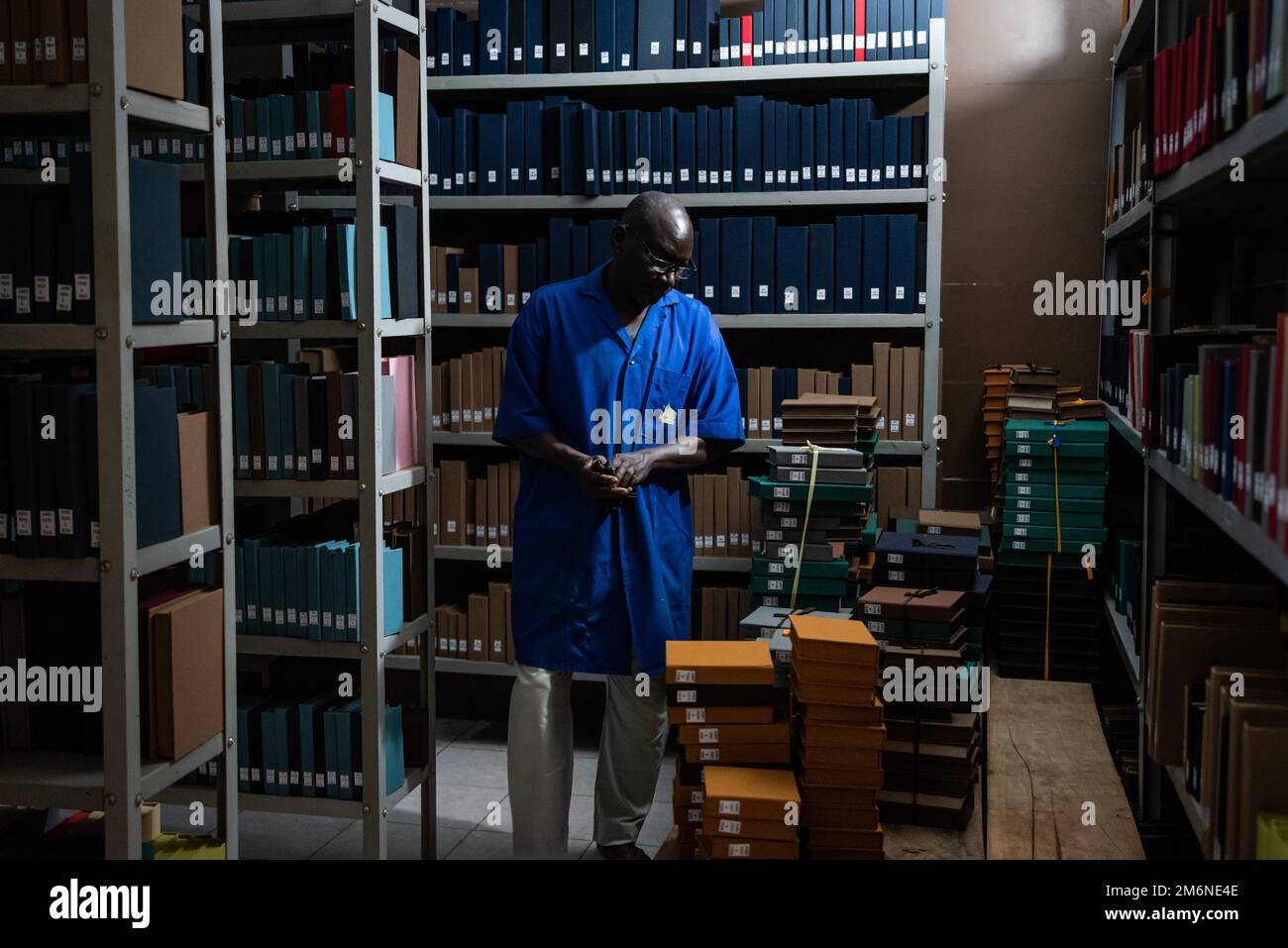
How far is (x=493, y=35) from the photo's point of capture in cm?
495

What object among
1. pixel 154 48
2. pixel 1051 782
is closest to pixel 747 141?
pixel 1051 782

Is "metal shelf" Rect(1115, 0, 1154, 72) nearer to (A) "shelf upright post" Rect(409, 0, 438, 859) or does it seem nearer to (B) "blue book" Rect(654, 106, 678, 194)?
(B) "blue book" Rect(654, 106, 678, 194)

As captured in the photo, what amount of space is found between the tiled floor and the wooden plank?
1.20 m

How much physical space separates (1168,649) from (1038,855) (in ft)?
1.90

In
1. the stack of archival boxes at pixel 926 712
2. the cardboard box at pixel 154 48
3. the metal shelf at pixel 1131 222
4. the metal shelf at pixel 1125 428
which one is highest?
the cardboard box at pixel 154 48

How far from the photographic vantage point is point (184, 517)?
8.30 feet

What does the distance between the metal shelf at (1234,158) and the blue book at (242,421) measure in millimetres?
2480

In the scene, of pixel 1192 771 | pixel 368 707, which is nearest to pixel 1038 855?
pixel 1192 771

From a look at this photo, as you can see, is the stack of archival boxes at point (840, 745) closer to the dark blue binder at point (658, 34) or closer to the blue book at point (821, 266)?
the blue book at point (821, 266)

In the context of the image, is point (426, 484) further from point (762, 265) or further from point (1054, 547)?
point (1054, 547)

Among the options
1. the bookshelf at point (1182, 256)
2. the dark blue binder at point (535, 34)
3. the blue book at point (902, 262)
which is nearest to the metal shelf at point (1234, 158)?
the bookshelf at point (1182, 256)

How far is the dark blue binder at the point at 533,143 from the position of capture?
4914mm

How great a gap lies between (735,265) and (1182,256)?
1.63 m

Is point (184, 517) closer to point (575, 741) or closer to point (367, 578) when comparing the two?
point (367, 578)
